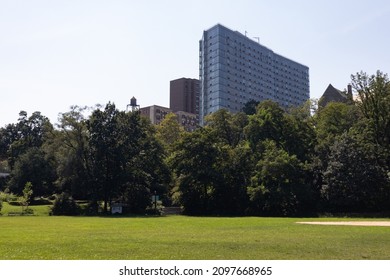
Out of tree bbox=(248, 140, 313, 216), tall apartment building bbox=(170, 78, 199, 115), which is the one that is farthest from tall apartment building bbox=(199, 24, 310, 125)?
tree bbox=(248, 140, 313, 216)

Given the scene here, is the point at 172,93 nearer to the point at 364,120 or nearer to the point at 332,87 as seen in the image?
the point at 332,87

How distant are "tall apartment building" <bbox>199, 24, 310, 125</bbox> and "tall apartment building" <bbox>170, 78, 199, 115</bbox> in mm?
29723

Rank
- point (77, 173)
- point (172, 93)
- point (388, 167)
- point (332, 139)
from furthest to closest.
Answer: point (172, 93)
point (77, 173)
point (332, 139)
point (388, 167)

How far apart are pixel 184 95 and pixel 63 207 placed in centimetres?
12621

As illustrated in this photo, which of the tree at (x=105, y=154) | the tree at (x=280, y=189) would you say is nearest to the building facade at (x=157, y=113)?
the tree at (x=105, y=154)

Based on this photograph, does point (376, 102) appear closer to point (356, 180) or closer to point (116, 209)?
point (356, 180)

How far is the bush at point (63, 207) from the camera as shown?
6219cm

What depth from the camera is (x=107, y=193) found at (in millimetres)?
65812

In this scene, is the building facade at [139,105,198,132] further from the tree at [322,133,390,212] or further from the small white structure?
the tree at [322,133,390,212]

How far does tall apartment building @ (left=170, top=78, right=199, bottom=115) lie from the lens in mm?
181875

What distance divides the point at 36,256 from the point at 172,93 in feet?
571
